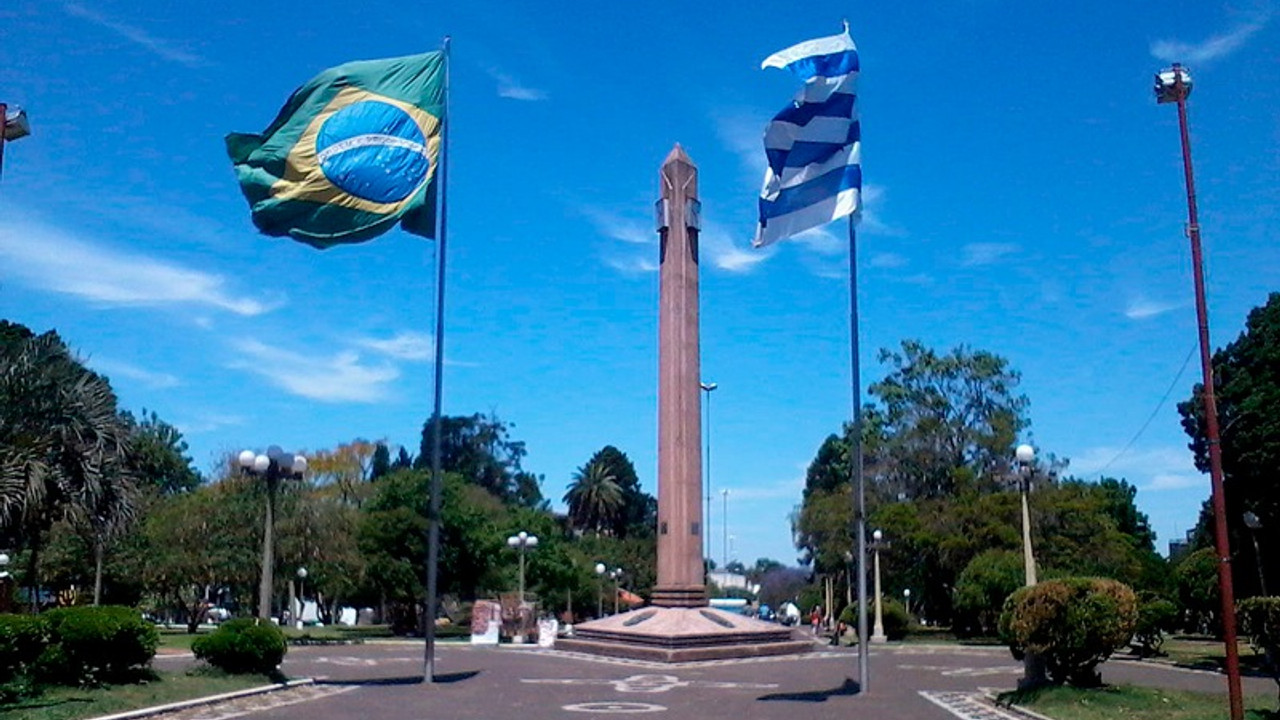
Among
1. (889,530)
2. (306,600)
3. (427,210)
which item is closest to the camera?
(427,210)

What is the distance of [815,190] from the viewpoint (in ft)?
55.7

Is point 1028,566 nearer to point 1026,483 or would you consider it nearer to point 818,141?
point 1026,483

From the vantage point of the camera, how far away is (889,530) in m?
47.1

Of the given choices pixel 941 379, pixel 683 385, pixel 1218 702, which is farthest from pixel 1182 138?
pixel 941 379

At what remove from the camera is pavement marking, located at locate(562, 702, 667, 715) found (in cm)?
1588

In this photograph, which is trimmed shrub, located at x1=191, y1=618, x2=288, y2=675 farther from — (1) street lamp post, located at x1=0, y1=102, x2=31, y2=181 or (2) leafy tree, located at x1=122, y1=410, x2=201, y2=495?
(2) leafy tree, located at x1=122, y1=410, x2=201, y2=495

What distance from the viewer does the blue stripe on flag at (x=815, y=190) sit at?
16.8 m

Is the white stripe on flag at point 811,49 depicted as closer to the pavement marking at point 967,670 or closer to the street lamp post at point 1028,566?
the street lamp post at point 1028,566

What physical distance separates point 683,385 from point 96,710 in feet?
65.2

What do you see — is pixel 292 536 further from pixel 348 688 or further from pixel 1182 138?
pixel 1182 138

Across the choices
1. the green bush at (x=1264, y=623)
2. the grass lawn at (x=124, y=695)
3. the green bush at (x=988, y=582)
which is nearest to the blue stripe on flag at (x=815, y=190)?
the green bush at (x=1264, y=623)

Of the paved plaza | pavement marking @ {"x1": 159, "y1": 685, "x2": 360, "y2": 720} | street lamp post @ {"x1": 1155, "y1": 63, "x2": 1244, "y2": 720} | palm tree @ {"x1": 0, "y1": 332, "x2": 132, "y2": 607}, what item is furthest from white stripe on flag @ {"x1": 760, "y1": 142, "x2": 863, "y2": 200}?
palm tree @ {"x1": 0, "y1": 332, "x2": 132, "y2": 607}

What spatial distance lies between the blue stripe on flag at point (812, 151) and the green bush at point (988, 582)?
25913mm

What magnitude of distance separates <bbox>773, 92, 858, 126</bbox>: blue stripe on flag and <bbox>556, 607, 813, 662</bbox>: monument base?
14840mm
